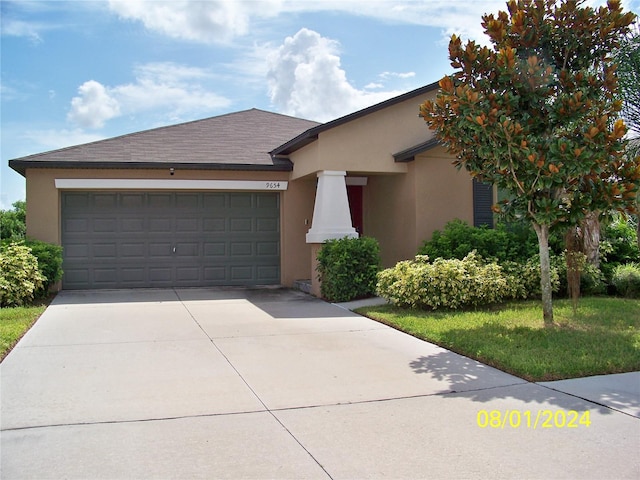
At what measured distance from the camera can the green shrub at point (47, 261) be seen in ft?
41.0

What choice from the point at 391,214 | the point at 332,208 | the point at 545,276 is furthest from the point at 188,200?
the point at 545,276

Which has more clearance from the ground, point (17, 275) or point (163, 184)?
point (163, 184)

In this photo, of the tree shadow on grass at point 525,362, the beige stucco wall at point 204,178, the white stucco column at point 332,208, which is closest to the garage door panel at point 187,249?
the beige stucco wall at point 204,178

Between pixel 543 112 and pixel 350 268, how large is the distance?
4.93 meters

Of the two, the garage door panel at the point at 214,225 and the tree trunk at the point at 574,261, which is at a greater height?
the garage door panel at the point at 214,225

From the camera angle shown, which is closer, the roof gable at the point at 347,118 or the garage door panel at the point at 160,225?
the roof gable at the point at 347,118

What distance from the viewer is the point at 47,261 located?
12.6 metres

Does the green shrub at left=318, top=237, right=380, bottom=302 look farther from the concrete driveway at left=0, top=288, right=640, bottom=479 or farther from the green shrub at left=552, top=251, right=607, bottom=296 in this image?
the green shrub at left=552, top=251, right=607, bottom=296

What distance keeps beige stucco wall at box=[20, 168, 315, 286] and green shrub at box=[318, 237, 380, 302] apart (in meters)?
2.83

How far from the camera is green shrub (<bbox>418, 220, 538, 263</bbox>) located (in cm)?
1211

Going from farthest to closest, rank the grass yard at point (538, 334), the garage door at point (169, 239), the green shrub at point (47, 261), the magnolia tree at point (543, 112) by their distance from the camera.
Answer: the garage door at point (169, 239) < the green shrub at point (47, 261) < the magnolia tree at point (543, 112) < the grass yard at point (538, 334)

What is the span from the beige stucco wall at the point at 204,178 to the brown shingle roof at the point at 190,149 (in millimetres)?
328

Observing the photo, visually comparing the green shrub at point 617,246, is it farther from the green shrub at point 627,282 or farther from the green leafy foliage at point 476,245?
the green leafy foliage at point 476,245

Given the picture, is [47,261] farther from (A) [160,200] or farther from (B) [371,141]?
(B) [371,141]
